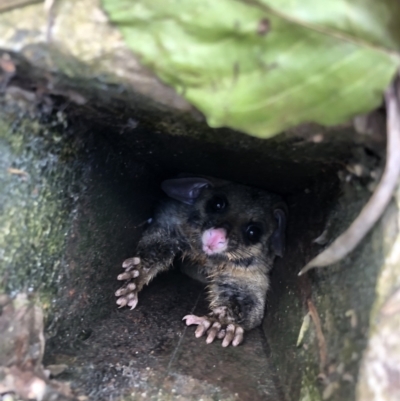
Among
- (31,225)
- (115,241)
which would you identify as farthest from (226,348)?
(31,225)

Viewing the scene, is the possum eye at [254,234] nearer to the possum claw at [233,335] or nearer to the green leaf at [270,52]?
the possum claw at [233,335]

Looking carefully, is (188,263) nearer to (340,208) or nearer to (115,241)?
(115,241)

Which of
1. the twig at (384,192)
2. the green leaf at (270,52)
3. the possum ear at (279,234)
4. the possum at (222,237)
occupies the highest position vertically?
the green leaf at (270,52)

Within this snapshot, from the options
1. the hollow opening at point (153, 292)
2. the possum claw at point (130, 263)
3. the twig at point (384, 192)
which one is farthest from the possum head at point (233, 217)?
the twig at point (384, 192)

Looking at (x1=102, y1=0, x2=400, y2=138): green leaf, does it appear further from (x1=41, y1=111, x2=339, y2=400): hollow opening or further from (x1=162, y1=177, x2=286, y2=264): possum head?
(x1=162, y1=177, x2=286, y2=264): possum head

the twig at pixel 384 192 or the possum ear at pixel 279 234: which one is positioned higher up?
the twig at pixel 384 192

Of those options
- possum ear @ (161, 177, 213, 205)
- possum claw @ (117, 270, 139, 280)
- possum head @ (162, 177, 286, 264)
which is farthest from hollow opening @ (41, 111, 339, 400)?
possum head @ (162, 177, 286, 264)

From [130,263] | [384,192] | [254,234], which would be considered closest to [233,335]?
[130,263]
